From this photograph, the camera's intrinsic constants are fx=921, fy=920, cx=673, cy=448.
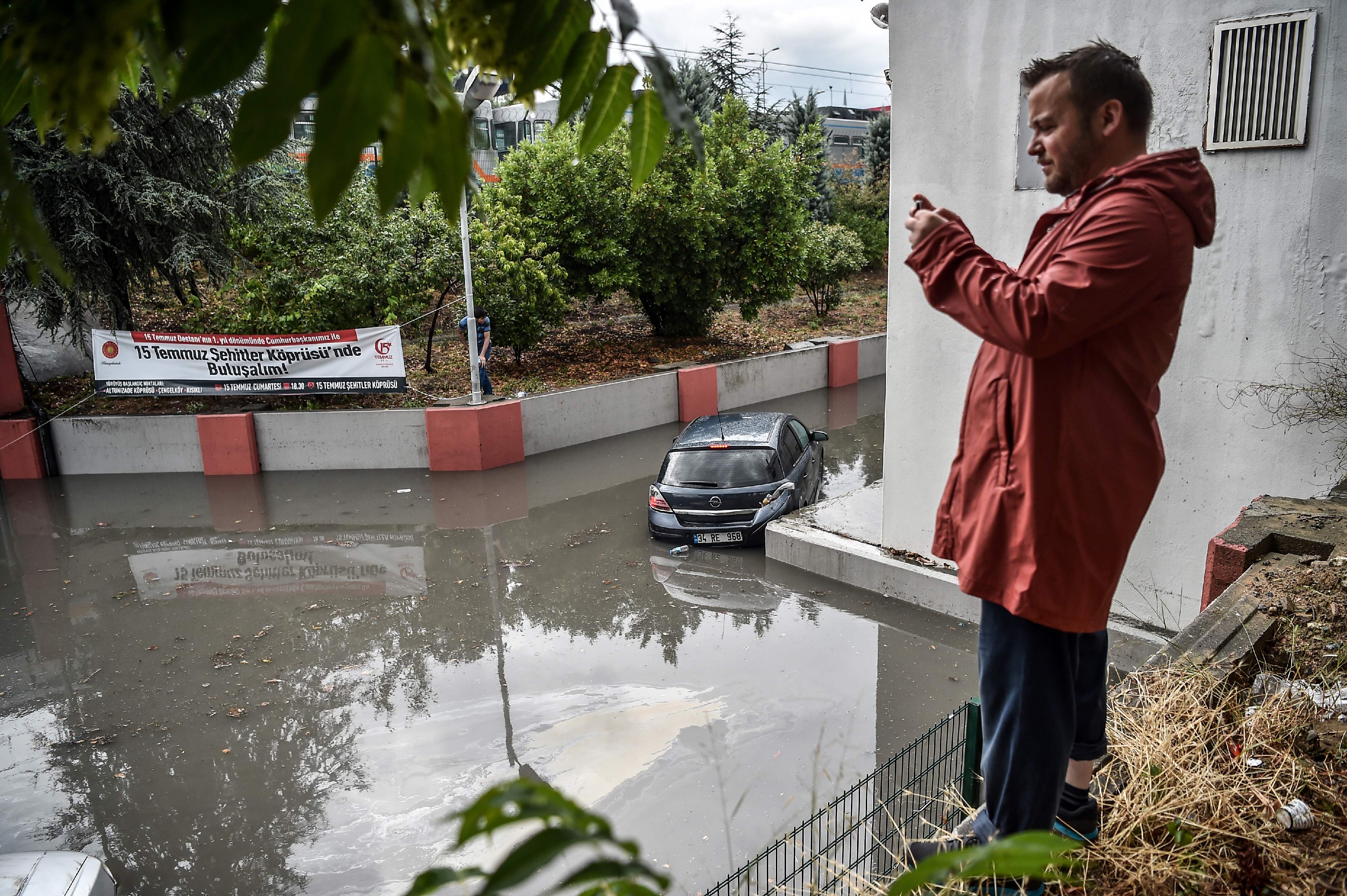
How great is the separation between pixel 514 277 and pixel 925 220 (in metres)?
16.9

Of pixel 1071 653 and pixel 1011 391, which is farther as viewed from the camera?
pixel 1071 653

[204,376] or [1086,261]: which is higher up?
[1086,261]

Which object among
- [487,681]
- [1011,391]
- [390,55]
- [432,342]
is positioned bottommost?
[487,681]

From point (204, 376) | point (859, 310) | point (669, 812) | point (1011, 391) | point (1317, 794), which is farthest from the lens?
point (859, 310)

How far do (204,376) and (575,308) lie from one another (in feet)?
37.1

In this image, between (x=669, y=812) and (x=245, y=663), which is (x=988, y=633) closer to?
(x=669, y=812)

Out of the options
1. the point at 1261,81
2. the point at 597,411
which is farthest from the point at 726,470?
the point at 1261,81

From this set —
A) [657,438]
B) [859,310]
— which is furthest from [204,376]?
[859,310]

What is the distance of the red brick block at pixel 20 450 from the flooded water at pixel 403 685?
1895 millimetres

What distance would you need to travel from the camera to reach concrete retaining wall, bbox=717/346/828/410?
67.1ft

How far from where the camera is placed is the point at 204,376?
15.4 meters

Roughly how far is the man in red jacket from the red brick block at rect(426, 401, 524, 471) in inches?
532

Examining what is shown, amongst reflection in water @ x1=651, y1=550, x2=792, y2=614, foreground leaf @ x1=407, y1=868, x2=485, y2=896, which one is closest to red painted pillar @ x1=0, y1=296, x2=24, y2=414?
reflection in water @ x1=651, y1=550, x2=792, y2=614

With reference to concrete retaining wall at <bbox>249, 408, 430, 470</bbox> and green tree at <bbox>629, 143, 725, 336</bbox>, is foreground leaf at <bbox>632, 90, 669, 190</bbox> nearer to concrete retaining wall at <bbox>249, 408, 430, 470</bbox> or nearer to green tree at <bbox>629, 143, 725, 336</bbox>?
concrete retaining wall at <bbox>249, 408, 430, 470</bbox>
